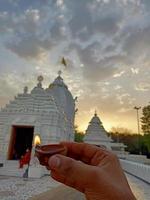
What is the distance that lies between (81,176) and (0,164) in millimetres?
14159

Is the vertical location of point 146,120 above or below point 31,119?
above

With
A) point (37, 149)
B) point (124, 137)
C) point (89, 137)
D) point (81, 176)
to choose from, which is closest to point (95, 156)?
point (81, 176)

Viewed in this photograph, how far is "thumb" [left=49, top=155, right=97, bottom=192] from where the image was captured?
0.96m

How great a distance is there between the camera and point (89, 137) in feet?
81.8

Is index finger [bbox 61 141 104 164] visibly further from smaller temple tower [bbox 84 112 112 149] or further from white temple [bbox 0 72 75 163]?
Answer: smaller temple tower [bbox 84 112 112 149]

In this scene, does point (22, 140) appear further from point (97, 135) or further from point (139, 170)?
point (139, 170)

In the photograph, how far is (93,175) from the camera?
3.39 ft

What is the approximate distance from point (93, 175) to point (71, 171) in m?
0.10

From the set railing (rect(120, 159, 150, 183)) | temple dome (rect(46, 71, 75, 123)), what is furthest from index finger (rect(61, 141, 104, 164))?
temple dome (rect(46, 71, 75, 123))

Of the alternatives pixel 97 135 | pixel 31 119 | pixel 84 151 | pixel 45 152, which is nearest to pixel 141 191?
pixel 31 119

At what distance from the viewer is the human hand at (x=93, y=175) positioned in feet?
3.24

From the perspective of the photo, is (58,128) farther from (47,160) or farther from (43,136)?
(47,160)

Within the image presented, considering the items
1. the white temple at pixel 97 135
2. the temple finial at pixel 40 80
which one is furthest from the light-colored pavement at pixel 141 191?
the white temple at pixel 97 135

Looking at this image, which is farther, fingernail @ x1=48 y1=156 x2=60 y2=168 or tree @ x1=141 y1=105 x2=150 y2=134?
tree @ x1=141 y1=105 x2=150 y2=134
